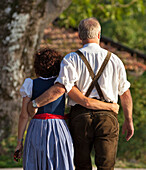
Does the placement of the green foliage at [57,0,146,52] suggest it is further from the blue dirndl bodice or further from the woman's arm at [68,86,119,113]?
the woman's arm at [68,86,119,113]

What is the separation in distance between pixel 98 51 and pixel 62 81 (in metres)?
0.50

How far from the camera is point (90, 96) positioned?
388cm

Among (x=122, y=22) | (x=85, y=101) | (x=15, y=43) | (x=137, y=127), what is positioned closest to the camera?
(x=85, y=101)

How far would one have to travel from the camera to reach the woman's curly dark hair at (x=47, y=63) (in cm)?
397

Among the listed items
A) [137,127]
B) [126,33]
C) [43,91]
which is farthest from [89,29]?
[126,33]

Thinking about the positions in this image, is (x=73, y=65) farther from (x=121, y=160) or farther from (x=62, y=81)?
(x=121, y=160)

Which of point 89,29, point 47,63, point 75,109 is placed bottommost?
point 75,109

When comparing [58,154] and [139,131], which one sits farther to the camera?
[139,131]

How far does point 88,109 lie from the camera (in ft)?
12.7

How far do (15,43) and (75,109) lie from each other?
4566 mm

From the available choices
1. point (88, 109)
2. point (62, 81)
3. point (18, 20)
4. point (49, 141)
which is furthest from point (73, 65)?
point (18, 20)

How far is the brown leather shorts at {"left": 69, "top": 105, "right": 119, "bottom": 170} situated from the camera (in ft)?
12.6

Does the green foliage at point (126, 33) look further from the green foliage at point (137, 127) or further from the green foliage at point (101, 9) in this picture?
the green foliage at point (137, 127)

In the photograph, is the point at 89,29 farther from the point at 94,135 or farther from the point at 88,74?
the point at 94,135
